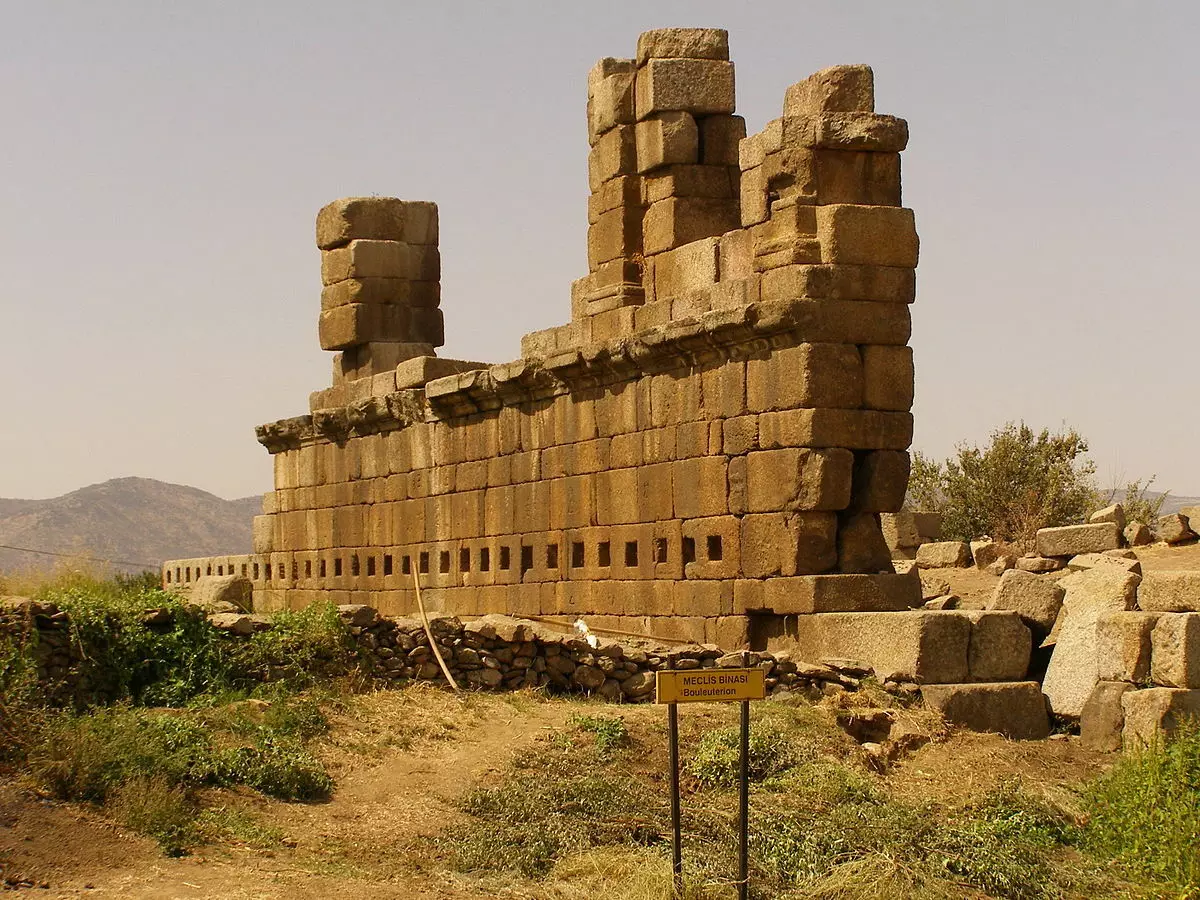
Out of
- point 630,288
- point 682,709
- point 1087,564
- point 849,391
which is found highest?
point 630,288

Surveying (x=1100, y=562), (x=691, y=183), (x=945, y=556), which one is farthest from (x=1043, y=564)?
(x=691, y=183)

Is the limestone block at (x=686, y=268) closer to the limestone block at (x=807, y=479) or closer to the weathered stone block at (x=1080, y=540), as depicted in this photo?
the limestone block at (x=807, y=479)

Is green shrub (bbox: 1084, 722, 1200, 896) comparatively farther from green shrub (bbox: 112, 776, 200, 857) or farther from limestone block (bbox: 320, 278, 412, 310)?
limestone block (bbox: 320, 278, 412, 310)

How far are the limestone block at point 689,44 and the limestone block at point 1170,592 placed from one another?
19.7ft

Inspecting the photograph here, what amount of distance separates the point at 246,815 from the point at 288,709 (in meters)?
1.89

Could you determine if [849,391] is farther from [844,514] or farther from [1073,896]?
[1073,896]

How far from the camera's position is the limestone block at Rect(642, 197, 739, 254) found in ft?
50.3

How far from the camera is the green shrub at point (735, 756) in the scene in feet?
35.1

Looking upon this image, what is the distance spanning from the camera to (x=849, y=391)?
518 inches

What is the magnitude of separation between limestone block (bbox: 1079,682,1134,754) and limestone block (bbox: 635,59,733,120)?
620cm

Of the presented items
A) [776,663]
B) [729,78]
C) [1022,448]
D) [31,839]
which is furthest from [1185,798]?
[1022,448]

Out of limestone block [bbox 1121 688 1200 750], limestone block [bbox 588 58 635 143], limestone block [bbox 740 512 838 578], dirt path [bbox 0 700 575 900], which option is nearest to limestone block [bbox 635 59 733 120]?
limestone block [bbox 588 58 635 143]

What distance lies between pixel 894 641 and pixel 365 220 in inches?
401

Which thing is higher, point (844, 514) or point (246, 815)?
point (844, 514)
